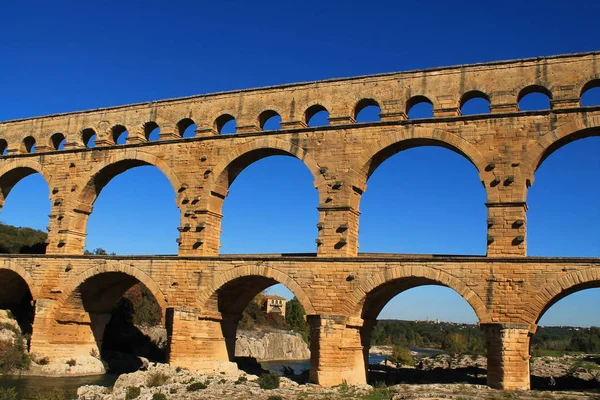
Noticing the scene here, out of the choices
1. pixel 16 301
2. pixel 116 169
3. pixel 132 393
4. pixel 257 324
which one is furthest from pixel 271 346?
pixel 132 393

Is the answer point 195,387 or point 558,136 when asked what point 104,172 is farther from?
point 558,136

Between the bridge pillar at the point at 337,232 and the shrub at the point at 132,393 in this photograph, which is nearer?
the shrub at the point at 132,393

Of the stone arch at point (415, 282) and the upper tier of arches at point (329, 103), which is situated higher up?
the upper tier of arches at point (329, 103)

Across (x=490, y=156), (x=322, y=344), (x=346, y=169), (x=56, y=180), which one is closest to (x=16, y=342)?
(x=56, y=180)

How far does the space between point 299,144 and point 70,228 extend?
9598mm

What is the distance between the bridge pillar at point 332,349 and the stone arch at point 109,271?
542 cm

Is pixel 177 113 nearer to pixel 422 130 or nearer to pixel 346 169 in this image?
pixel 346 169

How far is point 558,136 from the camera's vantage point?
17250 mm

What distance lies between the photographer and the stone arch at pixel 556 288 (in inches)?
620

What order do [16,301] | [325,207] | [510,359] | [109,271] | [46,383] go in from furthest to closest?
[16,301] < [109,271] < [46,383] < [325,207] < [510,359]

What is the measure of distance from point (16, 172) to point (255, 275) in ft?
42.4

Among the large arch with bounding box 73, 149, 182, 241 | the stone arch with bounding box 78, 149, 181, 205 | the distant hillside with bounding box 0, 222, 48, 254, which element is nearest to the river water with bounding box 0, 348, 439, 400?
the large arch with bounding box 73, 149, 182, 241

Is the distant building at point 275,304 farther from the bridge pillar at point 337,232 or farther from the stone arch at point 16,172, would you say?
the bridge pillar at point 337,232

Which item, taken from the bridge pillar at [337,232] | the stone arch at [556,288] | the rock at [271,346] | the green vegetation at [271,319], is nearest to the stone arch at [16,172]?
the bridge pillar at [337,232]
